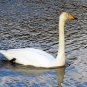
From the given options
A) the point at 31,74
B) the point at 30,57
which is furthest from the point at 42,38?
the point at 31,74

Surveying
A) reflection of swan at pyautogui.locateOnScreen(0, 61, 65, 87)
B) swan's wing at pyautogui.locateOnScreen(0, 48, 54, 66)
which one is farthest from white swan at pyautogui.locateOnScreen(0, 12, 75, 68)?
reflection of swan at pyautogui.locateOnScreen(0, 61, 65, 87)

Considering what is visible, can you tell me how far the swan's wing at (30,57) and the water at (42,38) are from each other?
0.18 m

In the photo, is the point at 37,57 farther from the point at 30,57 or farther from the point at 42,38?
the point at 42,38

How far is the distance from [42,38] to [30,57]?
3.44 meters

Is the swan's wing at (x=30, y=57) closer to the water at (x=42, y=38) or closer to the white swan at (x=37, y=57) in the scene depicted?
the white swan at (x=37, y=57)

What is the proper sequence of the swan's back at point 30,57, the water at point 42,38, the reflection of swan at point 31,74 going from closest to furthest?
the reflection of swan at point 31,74
the water at point 42,38
the swan's back at point 30,57

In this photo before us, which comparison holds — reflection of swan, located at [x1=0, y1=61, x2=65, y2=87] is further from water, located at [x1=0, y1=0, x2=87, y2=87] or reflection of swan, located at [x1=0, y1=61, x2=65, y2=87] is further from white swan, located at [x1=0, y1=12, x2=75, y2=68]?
white swan, located at [x1=0, y1=12, x2=75, y2=68]

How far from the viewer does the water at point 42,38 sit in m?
9.13

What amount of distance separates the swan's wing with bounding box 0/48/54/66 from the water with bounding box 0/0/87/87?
0.18 meters

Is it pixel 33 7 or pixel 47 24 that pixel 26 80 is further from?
pixel 33 7

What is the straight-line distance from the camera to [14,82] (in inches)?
342

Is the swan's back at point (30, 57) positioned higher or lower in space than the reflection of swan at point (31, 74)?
higher

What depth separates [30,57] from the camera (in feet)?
33.1

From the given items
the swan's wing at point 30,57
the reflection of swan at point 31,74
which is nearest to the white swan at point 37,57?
the swan's wing at point 30,57
